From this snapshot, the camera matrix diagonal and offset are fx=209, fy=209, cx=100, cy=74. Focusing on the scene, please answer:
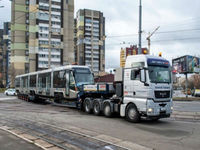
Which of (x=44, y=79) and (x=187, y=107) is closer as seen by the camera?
(x=187, y=107)

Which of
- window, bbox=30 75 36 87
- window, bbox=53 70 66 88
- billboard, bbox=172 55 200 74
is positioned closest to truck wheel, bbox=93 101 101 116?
window, bbox=53 70 66 88

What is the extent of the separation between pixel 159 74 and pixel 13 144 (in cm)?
735

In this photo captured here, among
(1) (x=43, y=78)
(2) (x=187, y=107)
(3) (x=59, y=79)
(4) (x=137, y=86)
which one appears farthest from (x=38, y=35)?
(4) (x=137, y=86)

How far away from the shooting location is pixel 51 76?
18.8 metres

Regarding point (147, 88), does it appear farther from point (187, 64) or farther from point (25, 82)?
point (187, 64)

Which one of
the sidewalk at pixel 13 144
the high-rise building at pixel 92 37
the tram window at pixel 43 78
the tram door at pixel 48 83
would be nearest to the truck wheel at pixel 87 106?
the tram door at pixel 48 83

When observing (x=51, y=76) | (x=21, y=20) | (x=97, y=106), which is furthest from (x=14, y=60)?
(x=97, y=106)

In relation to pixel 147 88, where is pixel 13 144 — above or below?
below

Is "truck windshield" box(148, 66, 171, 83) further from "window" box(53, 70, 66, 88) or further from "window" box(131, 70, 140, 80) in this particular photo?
"window" box(53, 70, 66, 88)

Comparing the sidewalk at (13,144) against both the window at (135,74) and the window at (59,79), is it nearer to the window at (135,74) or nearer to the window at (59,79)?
the window at (135,74)

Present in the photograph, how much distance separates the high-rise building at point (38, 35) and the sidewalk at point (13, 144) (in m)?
72.5

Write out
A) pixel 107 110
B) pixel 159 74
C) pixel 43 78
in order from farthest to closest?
pixel 43 78 < pixel 107 110 < pixel 159 74

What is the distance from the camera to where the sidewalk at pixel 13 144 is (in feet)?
19.9

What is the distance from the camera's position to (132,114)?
35.4 ft
